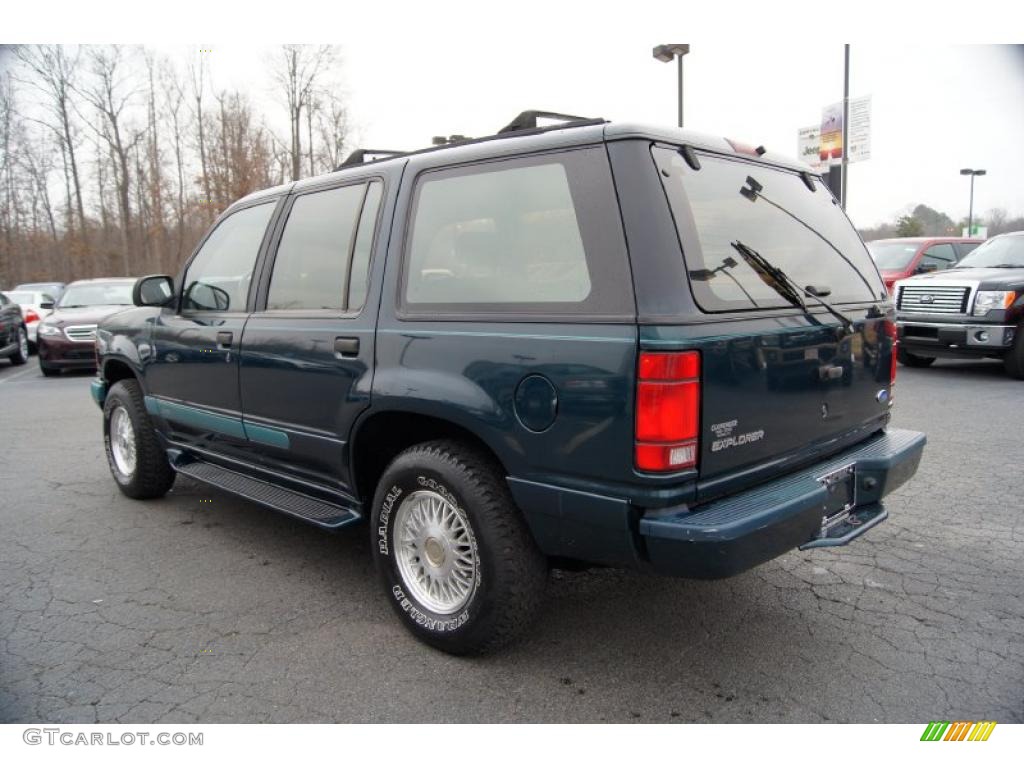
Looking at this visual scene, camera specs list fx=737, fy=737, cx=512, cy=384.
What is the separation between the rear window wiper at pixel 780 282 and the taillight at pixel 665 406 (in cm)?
62

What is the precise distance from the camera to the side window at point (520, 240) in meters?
2.46

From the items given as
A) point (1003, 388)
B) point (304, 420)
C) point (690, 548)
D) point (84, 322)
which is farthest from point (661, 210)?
point (84, 322)

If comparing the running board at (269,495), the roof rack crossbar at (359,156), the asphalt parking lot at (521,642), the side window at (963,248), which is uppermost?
the roof rack crossbar at (359,156)

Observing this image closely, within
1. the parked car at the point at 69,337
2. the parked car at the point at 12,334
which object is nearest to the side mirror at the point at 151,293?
the parked car at the point at 69,337

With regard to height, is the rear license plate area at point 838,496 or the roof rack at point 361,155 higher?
the roof rack at point 361,155

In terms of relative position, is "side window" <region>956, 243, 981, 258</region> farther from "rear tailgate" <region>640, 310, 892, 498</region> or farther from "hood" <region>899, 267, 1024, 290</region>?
"rear tailgate" <region>640, 310, 892, 498</region>

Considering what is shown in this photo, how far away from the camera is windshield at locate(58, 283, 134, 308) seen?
12.7 m

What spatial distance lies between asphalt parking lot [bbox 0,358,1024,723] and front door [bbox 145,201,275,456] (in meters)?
0.69

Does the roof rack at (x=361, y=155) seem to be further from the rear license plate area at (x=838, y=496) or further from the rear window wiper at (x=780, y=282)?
the rear license plate area at (x=838, y=496)

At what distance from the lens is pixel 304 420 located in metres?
3.43

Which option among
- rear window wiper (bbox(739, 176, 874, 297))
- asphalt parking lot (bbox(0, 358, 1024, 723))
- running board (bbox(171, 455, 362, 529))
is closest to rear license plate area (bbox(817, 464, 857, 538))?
asphalt parking lot (bbox(0, 358, 1024, 723))

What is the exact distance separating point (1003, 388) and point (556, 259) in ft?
26.6

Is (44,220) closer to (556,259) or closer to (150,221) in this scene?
(150,221)

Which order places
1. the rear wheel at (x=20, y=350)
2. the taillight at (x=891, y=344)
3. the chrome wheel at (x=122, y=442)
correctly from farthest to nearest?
the rear wheel at (x=20, y=350) < the chrome wheel at (x=122, y=442) < the taillight at (x=891, y=344)
